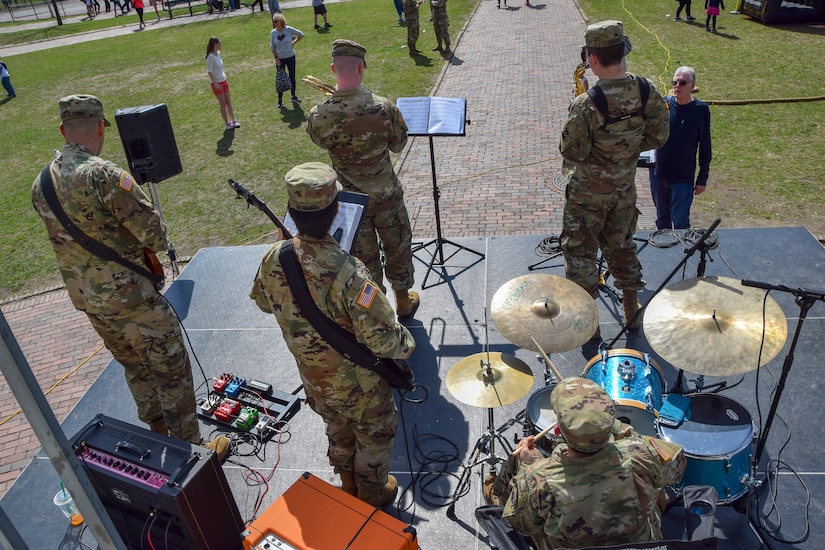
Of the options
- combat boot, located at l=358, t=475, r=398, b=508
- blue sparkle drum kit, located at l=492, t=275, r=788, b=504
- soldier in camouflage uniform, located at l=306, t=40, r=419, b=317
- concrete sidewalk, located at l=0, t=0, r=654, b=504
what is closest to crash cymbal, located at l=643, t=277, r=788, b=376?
blue sparkle drum kit, located at l=492, t=275, r=788, b=504

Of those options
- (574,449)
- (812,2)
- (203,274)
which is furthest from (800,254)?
(812,2)

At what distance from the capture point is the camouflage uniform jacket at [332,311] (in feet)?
12.0

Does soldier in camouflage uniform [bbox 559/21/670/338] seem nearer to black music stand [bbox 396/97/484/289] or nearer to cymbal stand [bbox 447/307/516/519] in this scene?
black music stand [bbox 396/97/484/289]

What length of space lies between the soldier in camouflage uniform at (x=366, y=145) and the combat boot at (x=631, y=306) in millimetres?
2079

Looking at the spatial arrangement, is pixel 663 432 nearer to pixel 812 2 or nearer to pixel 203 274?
pixel 203 274

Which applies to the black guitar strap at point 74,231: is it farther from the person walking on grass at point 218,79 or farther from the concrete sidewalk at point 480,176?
the person walking on grass at point 218,79

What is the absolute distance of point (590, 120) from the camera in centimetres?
520

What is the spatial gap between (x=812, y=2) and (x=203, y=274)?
18.2 meters

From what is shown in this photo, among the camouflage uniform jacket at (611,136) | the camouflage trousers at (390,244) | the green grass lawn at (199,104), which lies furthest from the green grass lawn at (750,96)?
the green grass lawn at (199,104)

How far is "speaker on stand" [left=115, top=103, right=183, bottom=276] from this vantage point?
7.70 metres

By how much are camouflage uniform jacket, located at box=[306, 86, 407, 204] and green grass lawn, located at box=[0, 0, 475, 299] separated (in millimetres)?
3971

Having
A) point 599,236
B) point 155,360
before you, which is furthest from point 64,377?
point 599,236

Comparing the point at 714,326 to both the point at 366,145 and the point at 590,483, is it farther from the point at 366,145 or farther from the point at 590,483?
the point at 366,145

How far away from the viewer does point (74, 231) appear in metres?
4.42
